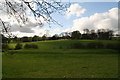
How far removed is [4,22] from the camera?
5.77 m

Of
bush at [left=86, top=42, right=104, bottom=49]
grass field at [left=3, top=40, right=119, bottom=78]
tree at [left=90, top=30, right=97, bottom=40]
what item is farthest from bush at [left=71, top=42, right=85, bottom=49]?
grass field at [left=3, top=40, right=119, bottom=78]

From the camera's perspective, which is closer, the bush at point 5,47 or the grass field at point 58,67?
the bush at point 5,47

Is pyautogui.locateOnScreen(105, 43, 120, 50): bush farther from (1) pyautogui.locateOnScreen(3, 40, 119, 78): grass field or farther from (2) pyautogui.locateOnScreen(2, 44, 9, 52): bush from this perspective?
(2) pyautogui.locateOnScreen(2, 44, 9, 52): bush

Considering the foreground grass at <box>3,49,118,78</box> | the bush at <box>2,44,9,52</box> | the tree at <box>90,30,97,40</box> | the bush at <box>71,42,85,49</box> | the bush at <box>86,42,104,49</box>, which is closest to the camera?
the bush at <box>2,44,9,52</box>

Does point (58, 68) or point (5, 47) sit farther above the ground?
point (5, 47)

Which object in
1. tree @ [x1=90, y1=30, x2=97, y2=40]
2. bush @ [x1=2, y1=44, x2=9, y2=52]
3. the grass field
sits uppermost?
tree @ [x1=90, y1=30, x2=97, y2=40]

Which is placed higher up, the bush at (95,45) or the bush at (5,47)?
the bush at (5,47)

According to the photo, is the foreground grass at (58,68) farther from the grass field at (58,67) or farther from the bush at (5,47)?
the bush at (5,47)

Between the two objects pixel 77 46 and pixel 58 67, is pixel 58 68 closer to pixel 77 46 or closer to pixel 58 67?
pixel 58 67

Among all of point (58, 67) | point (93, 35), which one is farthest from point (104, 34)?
point (58, 67)

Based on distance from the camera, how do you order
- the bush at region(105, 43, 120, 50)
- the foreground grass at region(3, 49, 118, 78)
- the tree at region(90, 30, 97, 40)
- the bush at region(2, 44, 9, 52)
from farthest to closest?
the tree at region(90, 30, 97, 40) → the bush at region(105, 43, 120, 50) → the foreground grass at region(3, 49, 118, 78) → the bush at region(2, 44, 9, 52)

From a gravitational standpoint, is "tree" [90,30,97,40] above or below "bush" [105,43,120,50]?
above

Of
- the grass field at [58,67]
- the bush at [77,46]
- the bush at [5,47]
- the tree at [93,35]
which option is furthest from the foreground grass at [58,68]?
the tree at [93,35]

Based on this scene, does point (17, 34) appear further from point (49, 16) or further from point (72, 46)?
point (72, 46)
